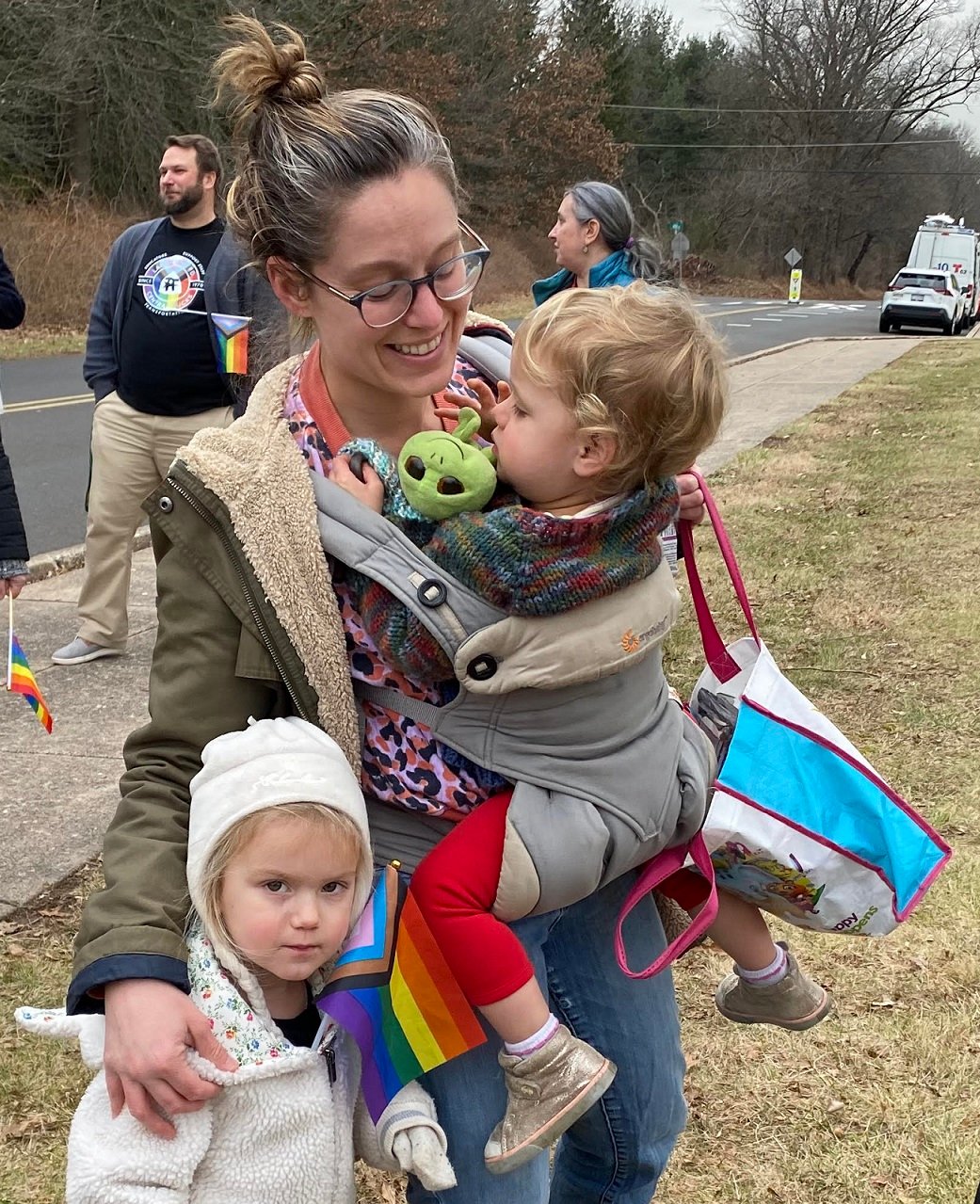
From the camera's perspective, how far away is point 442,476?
175cm

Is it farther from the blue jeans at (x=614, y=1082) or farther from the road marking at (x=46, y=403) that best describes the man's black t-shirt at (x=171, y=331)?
the road marking at (x=46, y=403)

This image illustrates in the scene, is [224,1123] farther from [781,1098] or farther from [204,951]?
[781,1098]

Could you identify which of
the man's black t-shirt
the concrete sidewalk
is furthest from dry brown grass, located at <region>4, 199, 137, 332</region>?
the man's black t-shirt

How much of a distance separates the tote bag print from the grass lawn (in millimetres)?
1362

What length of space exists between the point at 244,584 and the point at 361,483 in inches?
8.6

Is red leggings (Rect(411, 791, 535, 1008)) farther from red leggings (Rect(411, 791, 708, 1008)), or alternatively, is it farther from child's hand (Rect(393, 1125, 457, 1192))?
child's hand (Rect(393, 1125, 457, 1192))

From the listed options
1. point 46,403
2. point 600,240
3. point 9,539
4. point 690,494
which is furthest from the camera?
point 46,403

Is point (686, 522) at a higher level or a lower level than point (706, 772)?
higher

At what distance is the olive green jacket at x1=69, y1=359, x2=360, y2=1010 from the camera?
5.50 feet

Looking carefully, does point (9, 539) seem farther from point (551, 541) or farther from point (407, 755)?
point (551, 541)

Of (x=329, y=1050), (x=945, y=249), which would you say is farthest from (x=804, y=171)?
(x=329, y=1050)

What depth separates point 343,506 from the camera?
67.9 inches

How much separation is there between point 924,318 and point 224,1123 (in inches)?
1303

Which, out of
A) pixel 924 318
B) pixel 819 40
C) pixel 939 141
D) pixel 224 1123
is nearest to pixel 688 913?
pixel 224 1123
